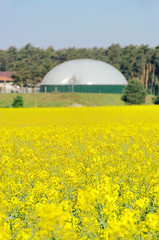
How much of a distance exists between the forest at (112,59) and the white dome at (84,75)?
324 inches

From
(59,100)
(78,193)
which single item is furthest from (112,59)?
(78,193)

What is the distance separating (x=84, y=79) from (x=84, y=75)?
1842 mm

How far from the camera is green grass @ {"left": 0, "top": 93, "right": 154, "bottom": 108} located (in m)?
58.9

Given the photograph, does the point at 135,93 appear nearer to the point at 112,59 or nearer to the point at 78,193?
the point at 112,59

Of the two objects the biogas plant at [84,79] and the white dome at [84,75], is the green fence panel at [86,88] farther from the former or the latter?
the white dome at [84,75]

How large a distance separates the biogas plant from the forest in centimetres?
827

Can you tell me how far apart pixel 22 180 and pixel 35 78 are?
91.4 m

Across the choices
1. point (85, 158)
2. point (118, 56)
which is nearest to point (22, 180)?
point (85, 158)

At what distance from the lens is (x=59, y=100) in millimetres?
61312

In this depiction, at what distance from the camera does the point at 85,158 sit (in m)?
10.2

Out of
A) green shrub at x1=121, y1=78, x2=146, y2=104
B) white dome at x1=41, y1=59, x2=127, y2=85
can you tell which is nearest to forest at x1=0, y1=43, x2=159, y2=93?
white dome at x1=41, y1=59, x2=127, y2=85

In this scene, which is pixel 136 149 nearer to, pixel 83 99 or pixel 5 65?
pixel 83 99

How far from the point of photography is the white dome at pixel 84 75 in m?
86.1

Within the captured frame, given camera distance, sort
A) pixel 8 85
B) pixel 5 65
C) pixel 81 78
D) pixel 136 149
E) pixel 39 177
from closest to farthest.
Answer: pixel 39 177 → pixel 136 149 → pixel 81 78 → pixel 8 85 → pixel 5 65
